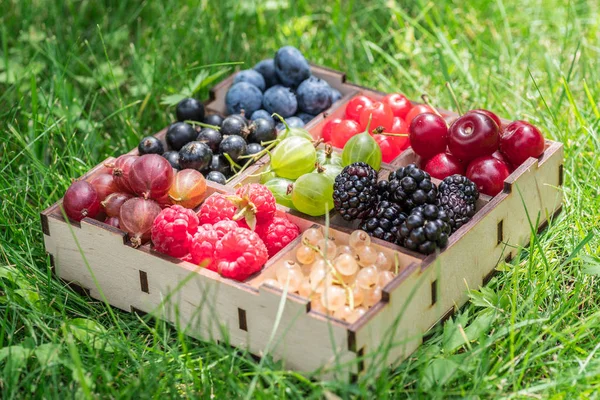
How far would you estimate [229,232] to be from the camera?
9.43ft

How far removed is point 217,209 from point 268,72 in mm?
1154

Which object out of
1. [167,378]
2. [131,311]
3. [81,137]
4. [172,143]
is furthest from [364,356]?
[81,137]

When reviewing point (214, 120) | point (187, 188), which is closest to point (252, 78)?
point (214, 120)

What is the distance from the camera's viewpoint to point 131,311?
10.3ft

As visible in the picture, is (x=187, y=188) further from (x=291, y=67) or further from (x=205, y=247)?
(x=291, y=67)

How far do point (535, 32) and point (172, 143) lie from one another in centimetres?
231

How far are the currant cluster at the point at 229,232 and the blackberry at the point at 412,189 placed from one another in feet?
1.23

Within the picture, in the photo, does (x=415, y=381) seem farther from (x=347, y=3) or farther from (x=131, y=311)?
(x=347, y=3)

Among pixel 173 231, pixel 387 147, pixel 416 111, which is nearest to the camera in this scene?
pixel 173 231

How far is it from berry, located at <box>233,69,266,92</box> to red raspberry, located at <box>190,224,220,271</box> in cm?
120

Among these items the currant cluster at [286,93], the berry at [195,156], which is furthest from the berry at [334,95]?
the berry at [195,156]

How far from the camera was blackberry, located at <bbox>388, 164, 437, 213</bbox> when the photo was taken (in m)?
2.94

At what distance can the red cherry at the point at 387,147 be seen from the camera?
3594mm

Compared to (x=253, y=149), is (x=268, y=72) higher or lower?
higher
